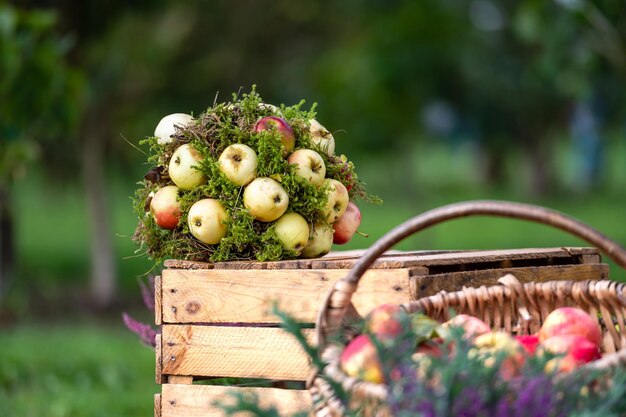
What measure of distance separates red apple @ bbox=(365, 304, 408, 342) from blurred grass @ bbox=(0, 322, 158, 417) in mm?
3003

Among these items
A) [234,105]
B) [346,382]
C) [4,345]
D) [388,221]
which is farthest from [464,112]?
[346,382]

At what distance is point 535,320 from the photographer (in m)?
2.76

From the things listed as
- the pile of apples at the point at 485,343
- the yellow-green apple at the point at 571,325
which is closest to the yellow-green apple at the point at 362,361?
the pile of apples at the point at 485,343

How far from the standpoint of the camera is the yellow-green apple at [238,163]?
3.15 meters

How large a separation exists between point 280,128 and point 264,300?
2.01ft

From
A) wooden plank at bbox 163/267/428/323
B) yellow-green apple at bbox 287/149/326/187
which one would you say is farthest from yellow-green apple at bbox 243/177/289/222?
wooden plank at bbox 163/267/428/323

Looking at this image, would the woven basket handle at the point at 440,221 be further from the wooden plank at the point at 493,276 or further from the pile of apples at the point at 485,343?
the wooden plank at the point at 493,276

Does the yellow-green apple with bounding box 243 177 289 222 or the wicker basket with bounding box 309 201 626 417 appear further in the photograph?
the yellow-green apple with bounding box 243 177 289 222

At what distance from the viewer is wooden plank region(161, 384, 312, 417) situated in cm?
288

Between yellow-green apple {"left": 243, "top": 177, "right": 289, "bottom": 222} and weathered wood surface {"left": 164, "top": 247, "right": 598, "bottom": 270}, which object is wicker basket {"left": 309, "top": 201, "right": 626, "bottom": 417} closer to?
weathered wood surface {"left": 164, "top": 247, "right": 598, "bottom": 270}

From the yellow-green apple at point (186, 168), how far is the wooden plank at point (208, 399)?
0.69 metres

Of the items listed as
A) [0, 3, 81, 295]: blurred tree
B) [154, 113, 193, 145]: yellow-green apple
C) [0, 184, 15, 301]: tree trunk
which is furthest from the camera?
[0, 184, 15, 301]: tree trunk

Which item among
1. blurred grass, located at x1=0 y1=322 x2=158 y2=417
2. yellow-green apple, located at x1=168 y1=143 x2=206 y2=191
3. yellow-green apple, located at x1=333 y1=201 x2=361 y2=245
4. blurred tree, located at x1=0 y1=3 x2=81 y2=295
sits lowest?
blurred grass, located at x1=0 y1=322 x2=158 y2=417

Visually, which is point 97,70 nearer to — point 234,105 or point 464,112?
point 234,105
